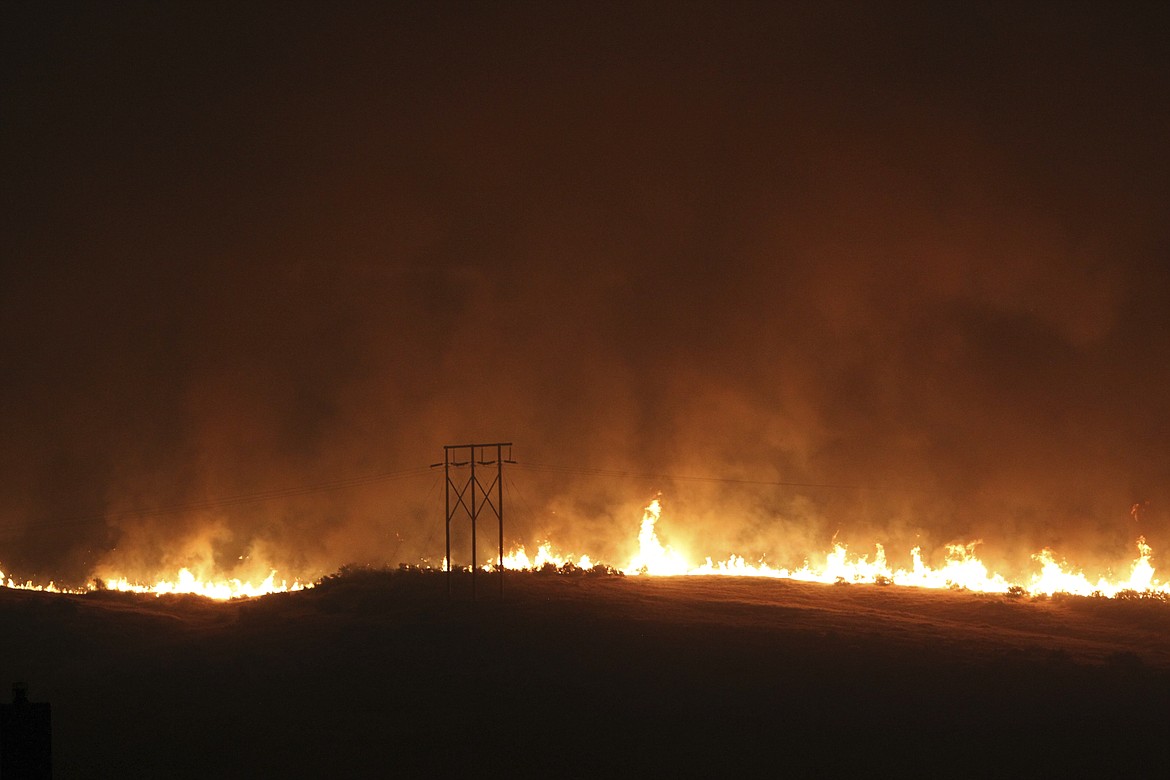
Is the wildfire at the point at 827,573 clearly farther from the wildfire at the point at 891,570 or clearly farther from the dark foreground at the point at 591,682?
the dark foreground at the point at 591,682

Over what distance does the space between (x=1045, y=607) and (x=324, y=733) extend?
31582 millimetres

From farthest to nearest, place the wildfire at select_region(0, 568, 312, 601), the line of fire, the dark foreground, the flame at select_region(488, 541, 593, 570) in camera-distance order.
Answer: the flame at select_region(488, 541, 593, 570), the wildfire at select_region(0, 568, 312, 601), the line of fire, the dark foreground

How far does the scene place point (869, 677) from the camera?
1089 inches

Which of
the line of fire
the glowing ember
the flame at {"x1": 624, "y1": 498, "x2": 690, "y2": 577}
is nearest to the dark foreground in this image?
the line of fire

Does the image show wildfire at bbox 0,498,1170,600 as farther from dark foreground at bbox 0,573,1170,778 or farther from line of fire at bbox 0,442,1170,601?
dark foreground at bbox 0,573,1170,778

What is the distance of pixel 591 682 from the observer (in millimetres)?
27406

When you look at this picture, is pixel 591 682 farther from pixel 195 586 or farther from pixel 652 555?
pixel 195 586

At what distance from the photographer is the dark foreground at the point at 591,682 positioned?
20.8 meters

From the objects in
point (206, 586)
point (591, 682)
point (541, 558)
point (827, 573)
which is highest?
point (541, 558)

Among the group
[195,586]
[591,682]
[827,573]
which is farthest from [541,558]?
[591,682]

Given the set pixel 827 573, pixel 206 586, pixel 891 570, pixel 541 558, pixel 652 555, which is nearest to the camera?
pixel 827 573

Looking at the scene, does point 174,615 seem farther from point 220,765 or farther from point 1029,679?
point 1029,679

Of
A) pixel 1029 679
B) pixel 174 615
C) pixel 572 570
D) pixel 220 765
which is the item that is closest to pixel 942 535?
pixel 572 570

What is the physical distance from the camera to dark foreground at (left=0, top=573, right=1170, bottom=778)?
2081cm
